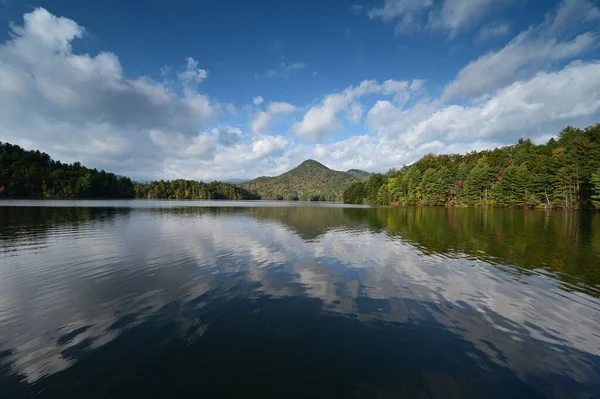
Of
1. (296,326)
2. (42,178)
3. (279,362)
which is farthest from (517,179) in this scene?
(42,178)

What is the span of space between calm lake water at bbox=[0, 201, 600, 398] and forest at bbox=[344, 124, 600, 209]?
75.0 meters

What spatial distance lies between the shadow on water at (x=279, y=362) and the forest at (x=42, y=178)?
178201 mm

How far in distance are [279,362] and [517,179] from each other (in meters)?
108

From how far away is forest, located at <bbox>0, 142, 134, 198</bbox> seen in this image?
418ft

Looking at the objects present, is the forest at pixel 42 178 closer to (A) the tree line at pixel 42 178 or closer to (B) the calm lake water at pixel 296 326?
(A) the tree line at pixel 42 178

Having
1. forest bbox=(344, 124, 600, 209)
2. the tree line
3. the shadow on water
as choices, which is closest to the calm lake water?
the shadow on water

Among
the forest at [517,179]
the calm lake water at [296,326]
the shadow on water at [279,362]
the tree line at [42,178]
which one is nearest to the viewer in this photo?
the shadow on water at [279,362]

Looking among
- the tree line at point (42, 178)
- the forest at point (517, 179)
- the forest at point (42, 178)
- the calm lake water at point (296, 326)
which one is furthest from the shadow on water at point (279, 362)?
the forest at point (42, 178)

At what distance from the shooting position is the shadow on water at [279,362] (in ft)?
19.1

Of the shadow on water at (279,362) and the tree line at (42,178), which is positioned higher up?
the tree line at (42,178)

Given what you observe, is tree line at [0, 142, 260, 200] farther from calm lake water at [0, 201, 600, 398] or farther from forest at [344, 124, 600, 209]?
forest at [344, 124, 600, 209]

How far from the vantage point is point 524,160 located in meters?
94.9

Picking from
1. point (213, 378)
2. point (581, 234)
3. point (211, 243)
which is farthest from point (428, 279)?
point (581, 234)

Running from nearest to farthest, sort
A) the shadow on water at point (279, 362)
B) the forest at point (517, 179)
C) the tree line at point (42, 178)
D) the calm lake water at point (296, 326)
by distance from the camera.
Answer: the shadow on water at point (279, 362) → the calm lake water at point (296, 326) → the forest at point (517, 179) → the tree line at point (42, 178)
